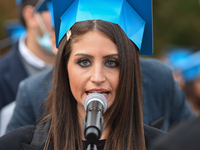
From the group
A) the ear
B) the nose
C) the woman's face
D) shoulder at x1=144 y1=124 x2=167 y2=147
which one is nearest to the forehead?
the woman's face

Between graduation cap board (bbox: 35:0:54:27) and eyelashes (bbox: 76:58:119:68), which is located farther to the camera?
graduation cap board (bbox: 35:0:54:27)

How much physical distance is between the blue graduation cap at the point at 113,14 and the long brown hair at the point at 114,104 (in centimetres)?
5

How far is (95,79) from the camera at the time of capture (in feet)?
8.45

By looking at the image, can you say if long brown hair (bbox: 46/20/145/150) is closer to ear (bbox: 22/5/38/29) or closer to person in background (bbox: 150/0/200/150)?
person in background (bbox: 150/0/200/150)

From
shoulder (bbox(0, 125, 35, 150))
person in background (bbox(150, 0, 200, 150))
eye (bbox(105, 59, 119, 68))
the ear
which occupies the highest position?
the ear

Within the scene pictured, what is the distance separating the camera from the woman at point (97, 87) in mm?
2652

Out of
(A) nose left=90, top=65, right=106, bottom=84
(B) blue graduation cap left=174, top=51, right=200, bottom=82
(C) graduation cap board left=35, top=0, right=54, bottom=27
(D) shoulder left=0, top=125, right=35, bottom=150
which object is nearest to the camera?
(A) nose left=90, top=65, right=106, bottom=84

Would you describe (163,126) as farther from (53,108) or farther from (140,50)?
(53,108)

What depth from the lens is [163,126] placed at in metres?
3.71

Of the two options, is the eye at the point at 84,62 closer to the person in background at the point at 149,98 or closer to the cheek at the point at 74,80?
the cheek at the point at 74,80

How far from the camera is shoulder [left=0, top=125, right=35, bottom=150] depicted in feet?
8.78

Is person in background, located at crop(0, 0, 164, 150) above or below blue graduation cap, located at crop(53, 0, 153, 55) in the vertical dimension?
below

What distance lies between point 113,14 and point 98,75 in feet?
1.60

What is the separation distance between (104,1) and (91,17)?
0.16 m
